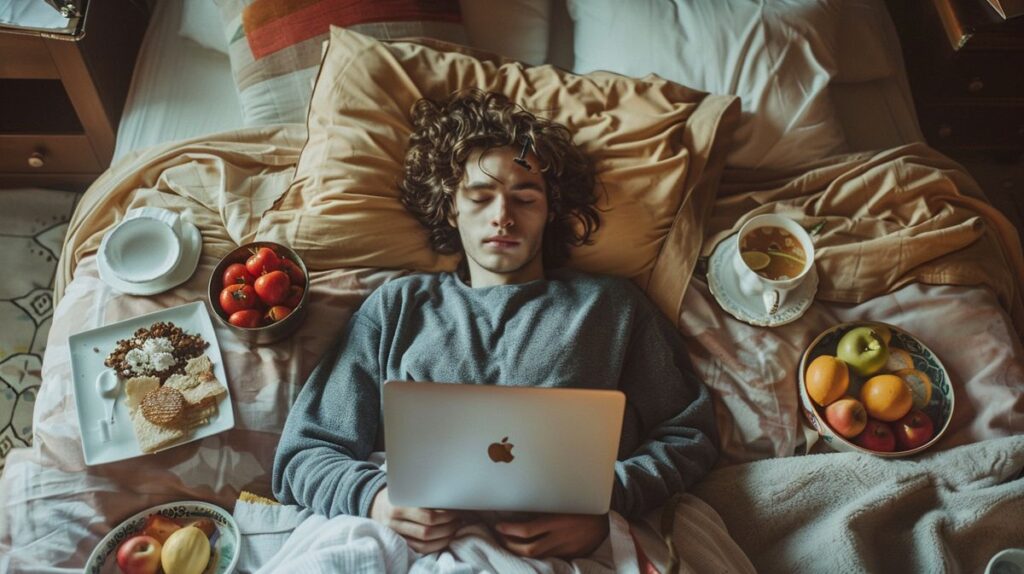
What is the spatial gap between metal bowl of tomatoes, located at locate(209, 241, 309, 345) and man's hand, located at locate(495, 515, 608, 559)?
56cm

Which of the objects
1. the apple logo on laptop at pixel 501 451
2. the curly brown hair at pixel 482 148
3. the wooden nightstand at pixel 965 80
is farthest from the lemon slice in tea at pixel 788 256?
the wooden nightstand at pixel 965 80

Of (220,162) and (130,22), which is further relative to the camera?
(130,22)

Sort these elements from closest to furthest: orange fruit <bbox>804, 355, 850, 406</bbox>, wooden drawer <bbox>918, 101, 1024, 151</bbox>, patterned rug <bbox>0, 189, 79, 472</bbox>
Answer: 1. orange fruit <bbox>804, 355, 850, 406</bbox>
2. patterned rug <bbox>0, 189, 79, 472</bbox>
3. wooden drawer <bbox>918, 101, 1024, 151</bbox>

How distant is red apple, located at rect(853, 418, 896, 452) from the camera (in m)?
1.37

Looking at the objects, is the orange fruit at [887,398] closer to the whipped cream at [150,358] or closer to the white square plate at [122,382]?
the white square plate at [122,382]

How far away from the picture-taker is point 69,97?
1.85 m

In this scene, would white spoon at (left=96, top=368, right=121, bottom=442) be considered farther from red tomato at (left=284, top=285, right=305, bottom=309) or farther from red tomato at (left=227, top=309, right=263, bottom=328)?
red tomato at (left=284, top=285, right=305, bottom=309)

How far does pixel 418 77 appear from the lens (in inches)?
64.6

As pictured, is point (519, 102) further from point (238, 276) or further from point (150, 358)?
point (150, 358)

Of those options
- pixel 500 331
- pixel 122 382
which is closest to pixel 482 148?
pixel 500 331

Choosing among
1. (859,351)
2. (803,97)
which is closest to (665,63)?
(803,97)

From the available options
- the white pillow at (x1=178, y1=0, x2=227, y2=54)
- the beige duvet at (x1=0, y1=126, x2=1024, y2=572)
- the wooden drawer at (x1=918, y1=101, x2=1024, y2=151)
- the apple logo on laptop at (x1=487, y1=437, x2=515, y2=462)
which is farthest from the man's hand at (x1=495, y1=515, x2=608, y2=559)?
the wooden drawer at (x1=918, y1=101, x2=1024, y2=151)

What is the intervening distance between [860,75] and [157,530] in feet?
6.12

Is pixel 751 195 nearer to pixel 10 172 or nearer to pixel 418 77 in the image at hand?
pixel 418 77
